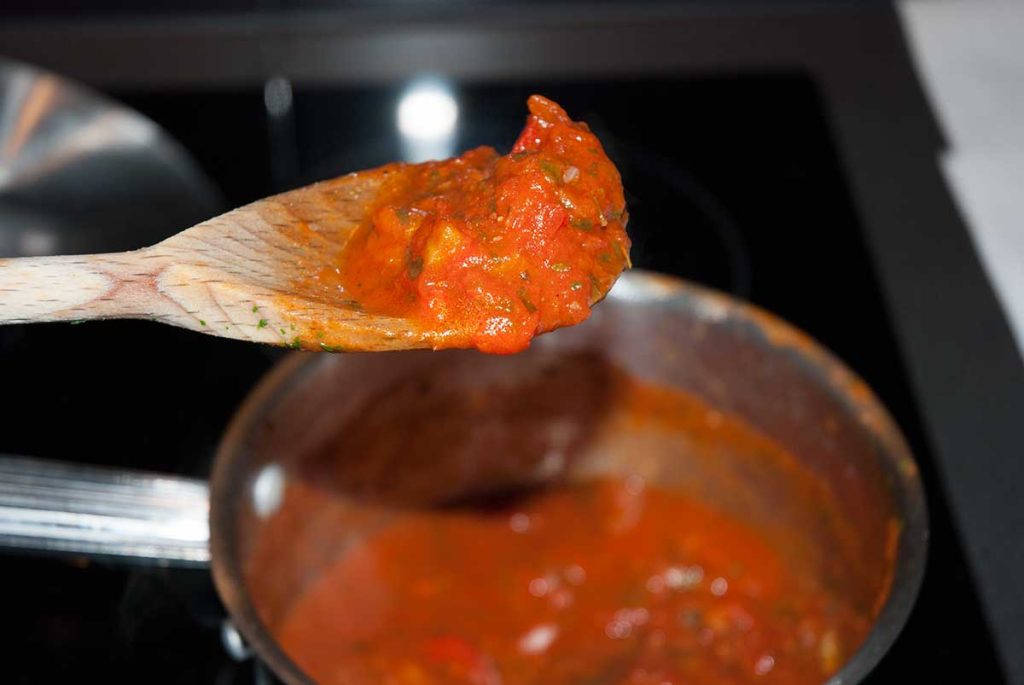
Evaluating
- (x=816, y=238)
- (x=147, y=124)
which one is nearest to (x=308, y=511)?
(x=147, y=124)

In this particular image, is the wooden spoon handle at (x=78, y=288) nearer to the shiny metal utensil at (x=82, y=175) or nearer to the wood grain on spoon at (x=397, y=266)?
the wood grain on spoon at (x=397, y=266)

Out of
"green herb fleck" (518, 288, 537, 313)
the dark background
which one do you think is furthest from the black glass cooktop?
"green herb fleck" (518, 288, 537, 313)

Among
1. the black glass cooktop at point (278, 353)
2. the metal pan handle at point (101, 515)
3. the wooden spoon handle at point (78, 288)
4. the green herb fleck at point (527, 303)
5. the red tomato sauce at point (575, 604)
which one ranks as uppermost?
the wooden spoon handle at point (78, 288)

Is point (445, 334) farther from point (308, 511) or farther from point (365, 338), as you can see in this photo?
point (308, 511)

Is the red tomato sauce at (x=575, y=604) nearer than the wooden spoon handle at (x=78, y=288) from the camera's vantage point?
No

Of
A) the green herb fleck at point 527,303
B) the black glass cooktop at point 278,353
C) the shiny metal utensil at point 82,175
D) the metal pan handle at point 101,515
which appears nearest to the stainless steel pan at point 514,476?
the metal pan handle at point 101,515

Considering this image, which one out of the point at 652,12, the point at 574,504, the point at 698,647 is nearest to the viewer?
the point at 698,647

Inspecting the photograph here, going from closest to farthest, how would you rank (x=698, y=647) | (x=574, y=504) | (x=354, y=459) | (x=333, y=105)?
1. (x=698, y=647)
2. (x=354, y=459)
3. (x=574, y=504)
4. (x=333, y=105)

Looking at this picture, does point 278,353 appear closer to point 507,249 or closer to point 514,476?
point 514,476
